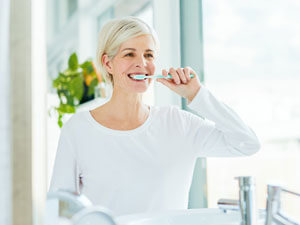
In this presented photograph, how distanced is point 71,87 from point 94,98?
0.39 feet

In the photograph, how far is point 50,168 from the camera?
1083 millimetres

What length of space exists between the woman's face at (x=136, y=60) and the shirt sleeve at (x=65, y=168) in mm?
206

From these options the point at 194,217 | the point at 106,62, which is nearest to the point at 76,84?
the point at 106,62

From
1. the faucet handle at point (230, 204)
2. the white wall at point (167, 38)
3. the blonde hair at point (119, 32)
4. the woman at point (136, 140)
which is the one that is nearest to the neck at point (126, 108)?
the woman at point (136, 140)

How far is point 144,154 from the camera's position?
0.91 m

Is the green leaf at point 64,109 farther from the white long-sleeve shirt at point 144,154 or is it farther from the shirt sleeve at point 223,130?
the shirt sleeve at point 223,130

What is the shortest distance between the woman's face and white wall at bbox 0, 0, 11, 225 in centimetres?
40

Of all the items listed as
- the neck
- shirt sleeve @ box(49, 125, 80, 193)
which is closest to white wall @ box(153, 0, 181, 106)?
the neck

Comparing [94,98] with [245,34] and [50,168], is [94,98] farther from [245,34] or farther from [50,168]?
[245,34]

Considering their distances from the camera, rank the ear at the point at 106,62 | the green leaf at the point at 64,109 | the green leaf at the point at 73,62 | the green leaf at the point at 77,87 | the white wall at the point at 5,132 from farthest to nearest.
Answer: the green leaf at the point at 77,87, the green leaf at the point at 73,62, the green leaf at the point at 64,109, the ear at the point at 106,62, the white wall at the point at 5,132

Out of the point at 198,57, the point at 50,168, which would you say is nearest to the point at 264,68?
the point at 198,57

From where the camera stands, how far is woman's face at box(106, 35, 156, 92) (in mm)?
913

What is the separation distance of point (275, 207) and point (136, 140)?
423 mm

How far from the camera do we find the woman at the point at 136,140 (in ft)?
2.88
